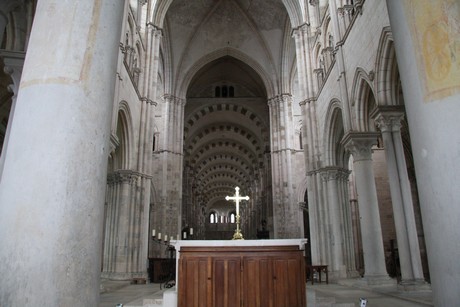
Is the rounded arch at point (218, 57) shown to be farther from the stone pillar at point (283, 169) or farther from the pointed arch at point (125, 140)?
the pointed arch at point (125, 140)

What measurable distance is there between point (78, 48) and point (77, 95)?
410 millimetres

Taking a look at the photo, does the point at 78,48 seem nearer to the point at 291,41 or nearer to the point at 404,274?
the point at 404,274

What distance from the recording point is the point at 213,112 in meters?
31.6

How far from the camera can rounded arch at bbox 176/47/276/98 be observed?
2512 cm

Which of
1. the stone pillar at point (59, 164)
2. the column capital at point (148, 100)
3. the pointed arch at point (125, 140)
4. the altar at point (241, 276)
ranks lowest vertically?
the altar at point (241, 276)

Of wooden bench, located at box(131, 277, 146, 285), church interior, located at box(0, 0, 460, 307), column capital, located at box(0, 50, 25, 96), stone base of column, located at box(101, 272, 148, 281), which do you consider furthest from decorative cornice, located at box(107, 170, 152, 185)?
column capital, located at box(0, 50, 25, 96)

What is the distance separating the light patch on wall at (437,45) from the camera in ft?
9.35

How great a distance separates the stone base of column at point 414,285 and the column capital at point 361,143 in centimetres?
407

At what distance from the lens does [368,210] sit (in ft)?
36.2

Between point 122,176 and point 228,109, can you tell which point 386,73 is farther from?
point 228,109

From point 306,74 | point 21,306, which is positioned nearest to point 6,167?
point 21,306

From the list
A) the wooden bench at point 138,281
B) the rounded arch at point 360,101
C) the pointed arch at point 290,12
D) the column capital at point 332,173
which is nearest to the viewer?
the rounded arch at point 360,101

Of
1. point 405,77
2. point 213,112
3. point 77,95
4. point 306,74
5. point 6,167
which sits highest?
point 213,112

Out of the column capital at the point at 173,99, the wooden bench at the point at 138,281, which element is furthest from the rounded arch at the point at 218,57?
the wooden bench at the point at 138,281
